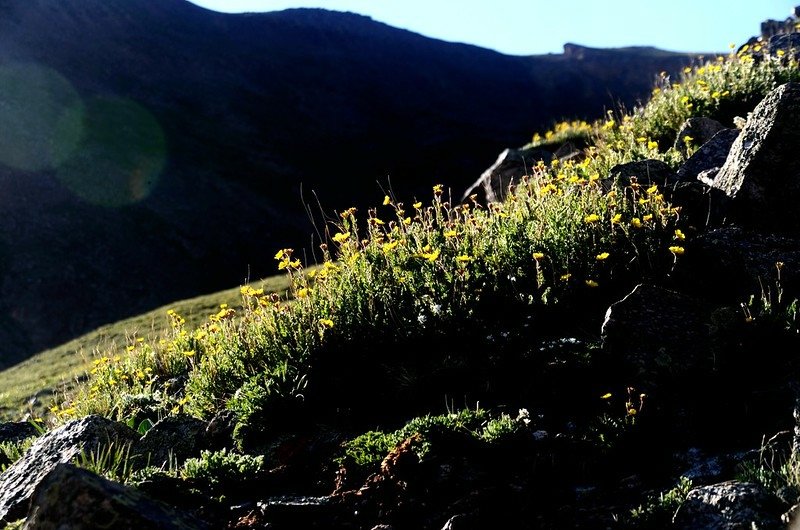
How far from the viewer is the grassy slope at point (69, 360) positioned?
13.8 metres

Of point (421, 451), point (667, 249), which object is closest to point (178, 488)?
point (421, 451)

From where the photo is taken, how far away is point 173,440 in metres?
6.17

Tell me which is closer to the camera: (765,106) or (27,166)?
(765,106)

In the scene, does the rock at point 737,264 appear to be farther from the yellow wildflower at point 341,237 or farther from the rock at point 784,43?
the rock at point 784,43

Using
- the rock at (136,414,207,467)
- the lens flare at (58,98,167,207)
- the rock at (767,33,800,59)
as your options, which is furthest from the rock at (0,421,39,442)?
the lens flare at (58,98,167,207)

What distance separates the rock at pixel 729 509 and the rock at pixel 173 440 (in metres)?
3.93

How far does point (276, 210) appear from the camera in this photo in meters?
54.6

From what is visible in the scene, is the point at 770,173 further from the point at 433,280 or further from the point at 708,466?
the point at 708,466

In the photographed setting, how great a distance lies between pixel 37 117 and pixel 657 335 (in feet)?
173

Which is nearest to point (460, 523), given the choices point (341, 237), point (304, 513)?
point (304, 513)

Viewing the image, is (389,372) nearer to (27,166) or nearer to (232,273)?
(232,273)

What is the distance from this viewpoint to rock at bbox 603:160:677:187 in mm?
8336

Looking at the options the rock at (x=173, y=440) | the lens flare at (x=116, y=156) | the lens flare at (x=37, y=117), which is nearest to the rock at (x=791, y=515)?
the rock at (x=173, y=440)

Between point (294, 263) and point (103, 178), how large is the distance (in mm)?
42289
